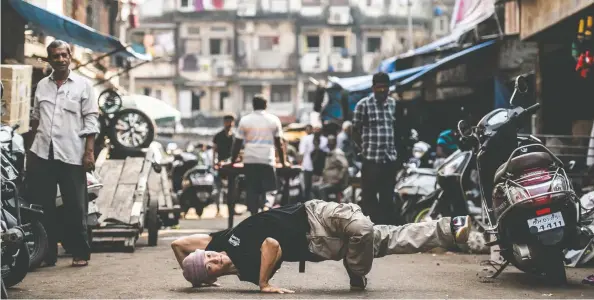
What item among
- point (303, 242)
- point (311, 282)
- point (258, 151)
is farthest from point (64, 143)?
point (258, 151)

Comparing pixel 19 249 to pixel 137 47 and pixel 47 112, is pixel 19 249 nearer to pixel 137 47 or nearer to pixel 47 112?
pixel 47 112

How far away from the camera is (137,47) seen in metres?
33.6

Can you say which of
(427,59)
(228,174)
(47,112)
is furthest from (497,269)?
(427,59)

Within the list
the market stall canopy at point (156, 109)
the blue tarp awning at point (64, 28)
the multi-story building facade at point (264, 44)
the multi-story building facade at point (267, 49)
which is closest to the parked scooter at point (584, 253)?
the blue tarp awning at point (64, 28)

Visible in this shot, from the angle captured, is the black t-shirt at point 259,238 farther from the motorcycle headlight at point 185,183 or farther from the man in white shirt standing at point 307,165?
the motorcycle headlight at point 185,183

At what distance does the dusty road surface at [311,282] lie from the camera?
8133 mm

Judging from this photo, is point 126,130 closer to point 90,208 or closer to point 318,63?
point 90,208

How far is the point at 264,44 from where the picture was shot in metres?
72.6

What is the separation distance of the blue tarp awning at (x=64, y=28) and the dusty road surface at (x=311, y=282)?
6643mm

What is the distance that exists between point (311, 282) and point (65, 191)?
264 centimetres

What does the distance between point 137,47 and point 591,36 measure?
21272mm

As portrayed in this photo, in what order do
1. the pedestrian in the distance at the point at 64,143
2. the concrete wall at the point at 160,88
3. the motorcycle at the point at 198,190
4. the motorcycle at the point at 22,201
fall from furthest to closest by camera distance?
the concrete wall at the point at 160,88 < the motorcycle at the point at 198,190 < the pedestrian in the distance at the point at 64,143 < the motorcycle at the point at 22,201

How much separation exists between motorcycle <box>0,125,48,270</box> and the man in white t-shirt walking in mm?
4941

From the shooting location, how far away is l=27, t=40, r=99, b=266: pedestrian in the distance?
10.4 meters
